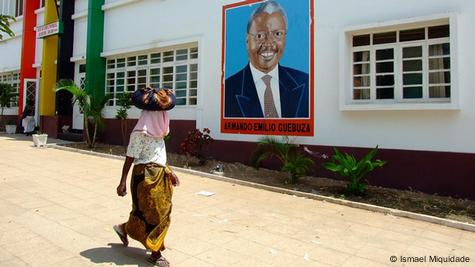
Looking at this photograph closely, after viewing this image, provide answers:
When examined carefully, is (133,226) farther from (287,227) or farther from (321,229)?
(321,229)

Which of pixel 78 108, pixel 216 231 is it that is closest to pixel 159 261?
pixel 216 231

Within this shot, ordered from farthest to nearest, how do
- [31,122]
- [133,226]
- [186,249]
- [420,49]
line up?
A: [31,122] < [420,49] < [186,249] < [133,226]

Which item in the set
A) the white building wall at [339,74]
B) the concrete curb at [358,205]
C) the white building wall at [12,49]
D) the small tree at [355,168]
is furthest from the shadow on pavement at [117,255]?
the white building wall at [12,49]

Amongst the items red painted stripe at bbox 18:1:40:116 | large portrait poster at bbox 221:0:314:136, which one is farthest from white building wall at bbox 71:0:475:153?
red painted stripe at bbox 18:1:40:116

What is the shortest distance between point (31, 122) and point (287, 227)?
1391 centimetres

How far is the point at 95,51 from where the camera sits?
1286 cm

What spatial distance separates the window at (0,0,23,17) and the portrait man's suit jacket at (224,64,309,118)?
13188 millimetres

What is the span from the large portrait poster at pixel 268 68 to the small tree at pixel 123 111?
3445 millimetres

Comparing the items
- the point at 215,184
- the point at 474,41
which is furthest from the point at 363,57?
the point at 215,184

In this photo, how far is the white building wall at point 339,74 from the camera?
21.6 feet

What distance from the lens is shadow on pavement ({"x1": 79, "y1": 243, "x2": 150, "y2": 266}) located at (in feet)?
12.0

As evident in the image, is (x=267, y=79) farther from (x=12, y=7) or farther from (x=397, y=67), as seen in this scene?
(x=12, y=7)

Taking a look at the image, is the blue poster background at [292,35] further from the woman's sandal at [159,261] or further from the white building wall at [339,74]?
the woman's sandal at [159,261]

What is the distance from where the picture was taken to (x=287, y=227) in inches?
195
